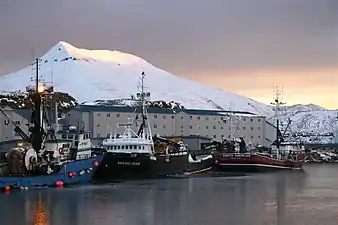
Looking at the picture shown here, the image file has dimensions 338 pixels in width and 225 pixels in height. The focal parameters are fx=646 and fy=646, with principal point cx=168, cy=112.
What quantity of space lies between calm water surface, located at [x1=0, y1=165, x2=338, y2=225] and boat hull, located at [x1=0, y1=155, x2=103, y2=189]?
1419mm

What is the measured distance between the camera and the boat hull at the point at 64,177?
109 feet

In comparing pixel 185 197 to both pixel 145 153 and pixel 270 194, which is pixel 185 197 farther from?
pixel 145 153

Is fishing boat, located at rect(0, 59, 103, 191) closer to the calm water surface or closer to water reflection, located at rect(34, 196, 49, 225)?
the calm water surface

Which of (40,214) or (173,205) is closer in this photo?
(40,214)

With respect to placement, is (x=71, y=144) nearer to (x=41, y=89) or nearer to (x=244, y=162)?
(x=41, y=89)

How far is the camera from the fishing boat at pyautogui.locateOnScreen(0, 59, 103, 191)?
34312mm

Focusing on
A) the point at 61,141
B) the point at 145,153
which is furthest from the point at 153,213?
the point at 145,153

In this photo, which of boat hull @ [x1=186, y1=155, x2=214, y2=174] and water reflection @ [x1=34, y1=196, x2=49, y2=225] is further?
boat hull @ [x1=186, y1=155, x2=214, y2=174]

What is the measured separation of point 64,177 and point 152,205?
1030cm

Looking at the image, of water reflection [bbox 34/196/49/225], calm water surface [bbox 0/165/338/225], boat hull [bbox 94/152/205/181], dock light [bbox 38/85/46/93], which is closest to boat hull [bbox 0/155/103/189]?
calm water surface [bbox 0/165/338/225]

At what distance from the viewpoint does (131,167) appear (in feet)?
138

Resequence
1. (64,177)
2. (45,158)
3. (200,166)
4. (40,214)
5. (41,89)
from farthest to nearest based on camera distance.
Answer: (200,166)
(41,89)
(45,158)
(64,177)
(40,214)

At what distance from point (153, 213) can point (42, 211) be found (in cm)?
432

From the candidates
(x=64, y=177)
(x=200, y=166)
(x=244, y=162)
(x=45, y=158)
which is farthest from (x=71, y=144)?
(x=244, y=162)
